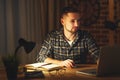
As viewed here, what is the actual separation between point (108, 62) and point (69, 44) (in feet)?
3.26

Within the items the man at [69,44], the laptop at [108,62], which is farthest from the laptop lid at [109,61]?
the man at [69,44]

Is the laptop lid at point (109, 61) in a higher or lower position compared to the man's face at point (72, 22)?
lower

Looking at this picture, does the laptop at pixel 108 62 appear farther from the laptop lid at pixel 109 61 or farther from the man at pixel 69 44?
the man at pixel 69 44

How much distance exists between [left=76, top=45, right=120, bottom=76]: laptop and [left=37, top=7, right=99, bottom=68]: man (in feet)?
2.55

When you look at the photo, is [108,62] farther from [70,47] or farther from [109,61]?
[70,47]

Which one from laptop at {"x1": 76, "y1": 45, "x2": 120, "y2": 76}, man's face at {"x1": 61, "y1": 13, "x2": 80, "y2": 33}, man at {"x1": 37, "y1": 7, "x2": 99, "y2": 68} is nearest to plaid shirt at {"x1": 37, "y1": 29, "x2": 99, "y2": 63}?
man at {"x1": 37, "y1": 7, "x2": 99, "y2": 68}

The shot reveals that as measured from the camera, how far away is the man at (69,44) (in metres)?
3.37

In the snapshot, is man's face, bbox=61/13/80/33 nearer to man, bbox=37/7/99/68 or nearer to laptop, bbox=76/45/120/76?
man, bbox=37/7/99/68

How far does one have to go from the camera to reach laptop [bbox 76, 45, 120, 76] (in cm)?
245

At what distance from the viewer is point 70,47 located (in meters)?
3.42

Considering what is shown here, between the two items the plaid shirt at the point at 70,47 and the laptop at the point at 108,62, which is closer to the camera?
the laptop at the point at 108,62

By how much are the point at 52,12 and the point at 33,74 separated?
1844 mm

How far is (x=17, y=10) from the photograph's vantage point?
13.7ft

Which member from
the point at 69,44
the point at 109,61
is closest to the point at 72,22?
the point at 69,44
